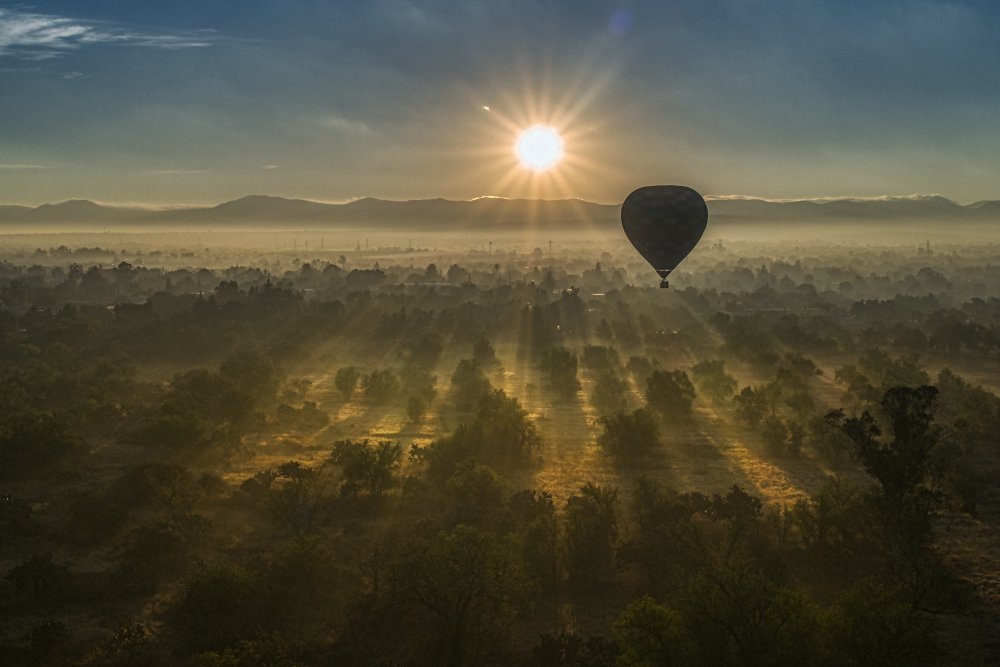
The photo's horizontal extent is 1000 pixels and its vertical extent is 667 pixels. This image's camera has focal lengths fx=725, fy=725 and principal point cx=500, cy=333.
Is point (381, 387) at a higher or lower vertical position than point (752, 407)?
lower

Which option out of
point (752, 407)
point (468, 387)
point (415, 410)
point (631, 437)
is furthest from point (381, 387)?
point (752, 407)

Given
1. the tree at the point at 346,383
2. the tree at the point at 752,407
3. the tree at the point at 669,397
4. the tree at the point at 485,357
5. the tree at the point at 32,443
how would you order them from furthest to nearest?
1. the tree at the point at 485,357
2. the tree at the point at 346,383
3. the tree at the point at 669,397
4. the tree at the point at 752,407
5. the tree at the point at 32,443

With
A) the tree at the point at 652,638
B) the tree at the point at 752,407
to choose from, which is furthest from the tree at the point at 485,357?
the tree at the point at 652,638

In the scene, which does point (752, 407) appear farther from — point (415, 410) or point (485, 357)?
point (485, 357)

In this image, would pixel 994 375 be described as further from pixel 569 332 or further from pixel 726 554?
pixel 726 554

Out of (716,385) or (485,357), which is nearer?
(716,385)

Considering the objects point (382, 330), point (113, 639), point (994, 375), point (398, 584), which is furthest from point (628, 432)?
point (382, 330)

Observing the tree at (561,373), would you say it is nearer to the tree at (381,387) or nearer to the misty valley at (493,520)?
the misty valley at (493,520)

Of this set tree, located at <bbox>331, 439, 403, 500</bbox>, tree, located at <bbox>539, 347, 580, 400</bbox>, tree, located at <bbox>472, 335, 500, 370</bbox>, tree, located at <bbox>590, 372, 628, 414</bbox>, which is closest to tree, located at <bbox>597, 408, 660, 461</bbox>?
tree, located at <bbox>590, 372, 628, 414</bbox>
